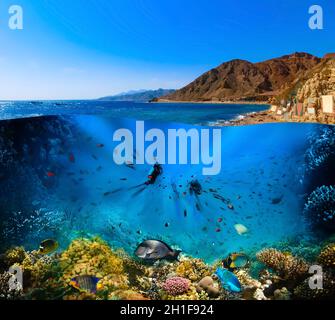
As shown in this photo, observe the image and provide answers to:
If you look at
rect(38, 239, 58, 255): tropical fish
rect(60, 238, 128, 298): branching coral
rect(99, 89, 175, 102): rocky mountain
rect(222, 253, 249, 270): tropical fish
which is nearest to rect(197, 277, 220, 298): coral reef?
rect(222, 253, 249, 270): tropical fish

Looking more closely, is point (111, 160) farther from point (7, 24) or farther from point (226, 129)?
point (7, 24)

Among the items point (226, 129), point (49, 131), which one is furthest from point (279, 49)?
point (49, 131)

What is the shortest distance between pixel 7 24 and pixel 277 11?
4351 millimetres

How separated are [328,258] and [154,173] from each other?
308 centimetres

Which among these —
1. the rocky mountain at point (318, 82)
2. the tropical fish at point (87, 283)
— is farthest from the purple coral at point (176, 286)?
the rocky mountain at point (318, 82)

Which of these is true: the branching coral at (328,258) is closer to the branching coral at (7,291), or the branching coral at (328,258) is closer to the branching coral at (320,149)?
the branching coral at (320,149)

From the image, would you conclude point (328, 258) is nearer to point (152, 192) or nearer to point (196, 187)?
point (196, 187)

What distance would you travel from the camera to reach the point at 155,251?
486 cm

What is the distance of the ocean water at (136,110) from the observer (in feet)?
17.1

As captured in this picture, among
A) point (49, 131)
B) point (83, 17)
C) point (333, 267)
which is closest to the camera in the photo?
point (333, 267)

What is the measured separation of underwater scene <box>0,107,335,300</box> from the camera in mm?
4715

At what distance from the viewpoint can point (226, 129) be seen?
5.09m

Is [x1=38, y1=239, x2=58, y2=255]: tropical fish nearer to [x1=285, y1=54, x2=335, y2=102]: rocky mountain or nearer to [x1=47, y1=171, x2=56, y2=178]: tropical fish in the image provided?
[x1=47, y1=171, x2=56, y2=178]: tropical fish

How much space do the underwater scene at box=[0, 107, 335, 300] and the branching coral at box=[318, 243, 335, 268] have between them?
14mm
